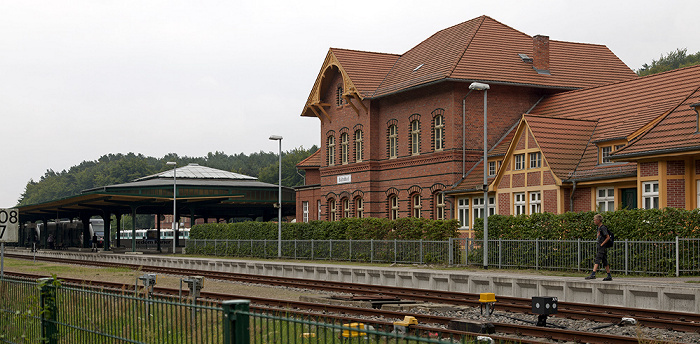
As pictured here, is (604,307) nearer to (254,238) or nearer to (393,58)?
(254,238)

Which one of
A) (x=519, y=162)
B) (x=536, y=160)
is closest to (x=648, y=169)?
(x=536, y=160)

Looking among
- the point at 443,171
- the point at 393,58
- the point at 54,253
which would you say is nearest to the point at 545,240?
the point at 443,171

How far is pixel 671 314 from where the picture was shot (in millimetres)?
16203

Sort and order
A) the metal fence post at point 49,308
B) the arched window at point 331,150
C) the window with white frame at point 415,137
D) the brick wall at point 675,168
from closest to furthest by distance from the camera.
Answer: the metal fence post at point 49,308 < the brick wall at point 675,168 < the window with white frame at point 415,137 < the arched window at point 331,150

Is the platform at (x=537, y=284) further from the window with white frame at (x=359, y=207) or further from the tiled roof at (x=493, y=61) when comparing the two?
the tiled roof at (x=493, y=61)

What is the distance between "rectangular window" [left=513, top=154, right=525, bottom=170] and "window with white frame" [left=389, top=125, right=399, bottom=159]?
10.6 m

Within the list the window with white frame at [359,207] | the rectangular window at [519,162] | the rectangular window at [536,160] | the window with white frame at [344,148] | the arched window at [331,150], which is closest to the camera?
the rectangular window at [536,160]

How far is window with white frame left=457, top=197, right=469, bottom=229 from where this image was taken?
136 ft

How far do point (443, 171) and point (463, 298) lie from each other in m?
21.6

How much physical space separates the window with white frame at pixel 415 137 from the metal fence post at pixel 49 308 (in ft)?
120

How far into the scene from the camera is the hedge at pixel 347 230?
115ft

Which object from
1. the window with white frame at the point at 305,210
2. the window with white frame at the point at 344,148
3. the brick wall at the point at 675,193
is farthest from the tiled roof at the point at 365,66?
the brick wall at the point at 675,193

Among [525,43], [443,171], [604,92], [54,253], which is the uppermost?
[525,43]

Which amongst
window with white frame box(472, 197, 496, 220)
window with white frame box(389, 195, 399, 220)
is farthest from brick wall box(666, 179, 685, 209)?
window with white frame box(389, 195, 399, 220)
